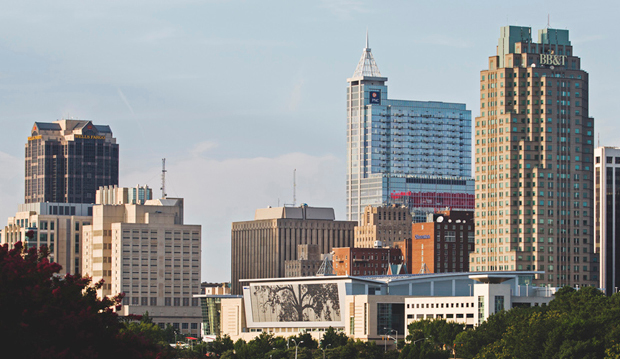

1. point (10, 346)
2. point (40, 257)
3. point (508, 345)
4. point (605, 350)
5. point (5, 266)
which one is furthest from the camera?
point (508, 345)

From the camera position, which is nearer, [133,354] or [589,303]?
[133,354]

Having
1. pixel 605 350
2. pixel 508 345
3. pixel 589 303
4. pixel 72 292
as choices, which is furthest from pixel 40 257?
pixel 589 303

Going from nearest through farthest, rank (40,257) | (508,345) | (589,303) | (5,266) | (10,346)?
(10,346)
(5,266)
(40,257)
(508,345)
(589,303)

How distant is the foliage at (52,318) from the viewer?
6612cm

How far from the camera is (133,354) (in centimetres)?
7288

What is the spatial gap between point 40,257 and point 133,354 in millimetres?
11584

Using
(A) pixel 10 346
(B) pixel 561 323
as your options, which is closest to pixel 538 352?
(B) pixel 561 323

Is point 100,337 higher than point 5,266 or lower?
lower

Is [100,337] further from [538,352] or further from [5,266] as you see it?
[538,352]

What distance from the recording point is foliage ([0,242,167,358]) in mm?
66125

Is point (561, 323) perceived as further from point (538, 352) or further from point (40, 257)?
point (40, 257)

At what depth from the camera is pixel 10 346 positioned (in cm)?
6531

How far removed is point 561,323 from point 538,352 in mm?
5141

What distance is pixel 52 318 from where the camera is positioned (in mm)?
69000
